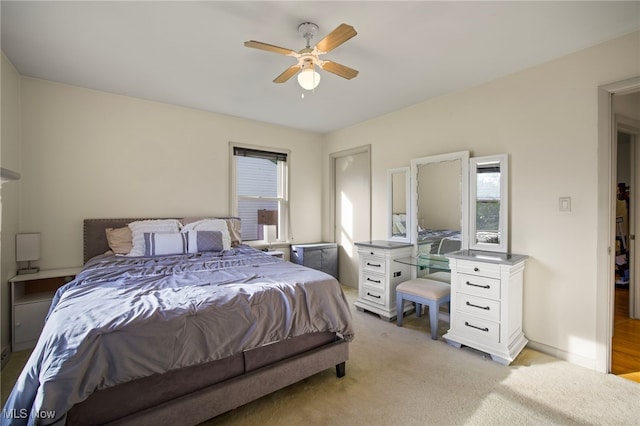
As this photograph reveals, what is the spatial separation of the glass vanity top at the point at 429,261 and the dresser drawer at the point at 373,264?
0.61ft

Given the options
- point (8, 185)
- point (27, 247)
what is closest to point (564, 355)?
point (27, 247)

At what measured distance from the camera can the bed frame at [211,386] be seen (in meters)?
1.34

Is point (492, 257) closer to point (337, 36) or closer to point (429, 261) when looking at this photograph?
point (429, 261)

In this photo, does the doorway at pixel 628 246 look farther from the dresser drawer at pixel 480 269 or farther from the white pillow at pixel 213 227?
the white pillow at pixel 213 227

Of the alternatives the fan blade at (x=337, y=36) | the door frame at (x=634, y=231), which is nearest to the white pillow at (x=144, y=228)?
the fan blade at (x=337, y=36)

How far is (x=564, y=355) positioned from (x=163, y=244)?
3871mm

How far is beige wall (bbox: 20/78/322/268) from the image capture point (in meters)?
2.95

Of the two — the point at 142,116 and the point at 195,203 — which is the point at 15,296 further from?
the point at 142,116

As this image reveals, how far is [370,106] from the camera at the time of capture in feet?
12.0

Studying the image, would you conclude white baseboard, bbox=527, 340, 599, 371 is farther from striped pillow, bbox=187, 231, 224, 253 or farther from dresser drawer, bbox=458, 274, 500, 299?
striped pillow, bbox=187, 231, 224, 253

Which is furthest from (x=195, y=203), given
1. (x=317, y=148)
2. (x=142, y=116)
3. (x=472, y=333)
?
(x=472, y=333)

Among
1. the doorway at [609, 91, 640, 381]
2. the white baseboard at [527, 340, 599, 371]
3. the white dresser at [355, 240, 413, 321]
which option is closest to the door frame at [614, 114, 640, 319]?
the doorway at [609, 91, 640, 381]

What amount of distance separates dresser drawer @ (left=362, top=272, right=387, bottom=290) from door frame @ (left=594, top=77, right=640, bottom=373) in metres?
1.81

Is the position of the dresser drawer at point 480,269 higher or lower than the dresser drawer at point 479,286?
higher
